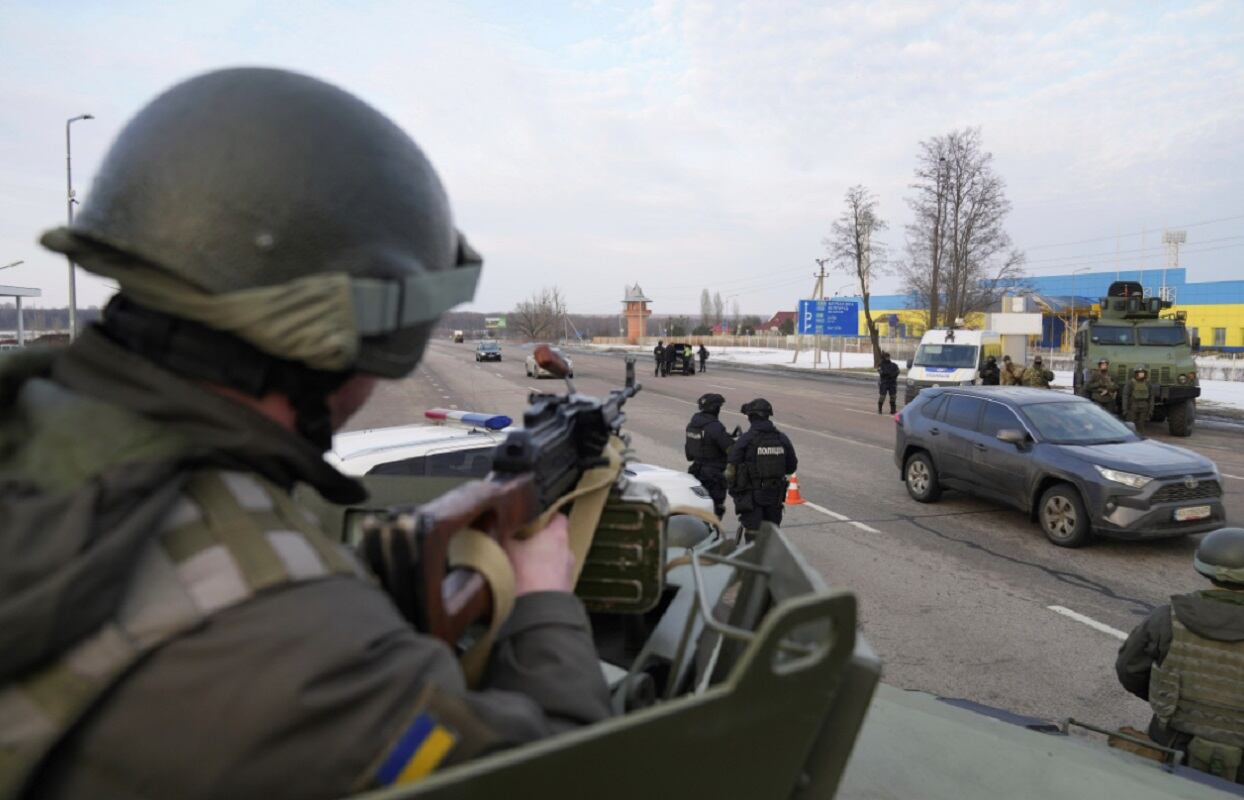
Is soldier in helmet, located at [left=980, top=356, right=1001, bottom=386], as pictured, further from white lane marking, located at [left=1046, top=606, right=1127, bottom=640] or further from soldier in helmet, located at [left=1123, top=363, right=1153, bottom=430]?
white lane marking, located at [left=1046, top=606, right=1127, bottom=640]

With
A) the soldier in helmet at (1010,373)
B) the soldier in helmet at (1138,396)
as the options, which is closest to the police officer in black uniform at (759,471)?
the soldier in helmet at (1138,396)

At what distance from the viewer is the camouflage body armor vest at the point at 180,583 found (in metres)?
0.83

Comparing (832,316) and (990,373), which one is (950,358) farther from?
(832,316)

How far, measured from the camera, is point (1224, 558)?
3.57 m

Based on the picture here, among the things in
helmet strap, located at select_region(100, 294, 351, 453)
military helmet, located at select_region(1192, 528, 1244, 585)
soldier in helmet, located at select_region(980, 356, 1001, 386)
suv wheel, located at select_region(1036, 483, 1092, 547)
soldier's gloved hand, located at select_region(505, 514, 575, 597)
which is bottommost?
suv wheel, located at select_region(1036, 483, 1092, 547)

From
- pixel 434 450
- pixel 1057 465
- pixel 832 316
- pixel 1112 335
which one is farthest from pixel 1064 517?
pixel 832 316

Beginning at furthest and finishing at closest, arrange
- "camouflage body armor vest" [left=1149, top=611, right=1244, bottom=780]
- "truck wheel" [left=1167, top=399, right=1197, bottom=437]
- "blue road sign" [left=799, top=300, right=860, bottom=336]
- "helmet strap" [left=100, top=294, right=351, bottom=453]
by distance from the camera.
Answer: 1. "blue road sign" [left=799, top=300, right=860, bottom=336]
2. "truck wheel" [left=1167, top=399, right=1197, bottom=437]
3. "camouflage body armor vest" [left=1149, top=611, right=1244, bottom=780]
4. "helmet strap" [left=100, top=294, right=351, bottom=453]

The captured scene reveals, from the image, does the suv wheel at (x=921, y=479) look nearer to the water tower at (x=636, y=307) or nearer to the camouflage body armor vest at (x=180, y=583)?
the camouflage body armor vest at (x=180, y=583)

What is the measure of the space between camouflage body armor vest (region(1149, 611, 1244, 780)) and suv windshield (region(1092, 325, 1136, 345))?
16.7 metres

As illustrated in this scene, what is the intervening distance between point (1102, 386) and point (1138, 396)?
66 cm

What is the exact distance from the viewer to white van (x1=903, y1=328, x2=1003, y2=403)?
2355 cm

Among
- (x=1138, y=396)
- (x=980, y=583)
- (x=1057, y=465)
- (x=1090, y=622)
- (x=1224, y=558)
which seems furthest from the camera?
(x=1138, y=396)

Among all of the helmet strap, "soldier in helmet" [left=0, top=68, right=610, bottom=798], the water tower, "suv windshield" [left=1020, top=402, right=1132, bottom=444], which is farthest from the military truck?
the water tower

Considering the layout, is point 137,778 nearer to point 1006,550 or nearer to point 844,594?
point 844,594
